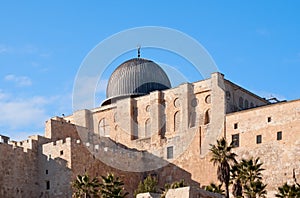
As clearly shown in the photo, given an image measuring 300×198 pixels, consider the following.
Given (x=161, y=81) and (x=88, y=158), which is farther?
(x=161, y=81)

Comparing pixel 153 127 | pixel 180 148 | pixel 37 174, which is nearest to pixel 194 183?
pixel 180 148

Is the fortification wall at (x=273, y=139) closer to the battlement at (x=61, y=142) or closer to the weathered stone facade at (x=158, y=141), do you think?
the weathered stone facade at (x=158, y=141)

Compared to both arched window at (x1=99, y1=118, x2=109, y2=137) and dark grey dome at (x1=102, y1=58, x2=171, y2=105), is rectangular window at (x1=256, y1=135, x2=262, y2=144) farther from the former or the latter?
arched window at (x1=99, y1=118, x2=109, y2=137)

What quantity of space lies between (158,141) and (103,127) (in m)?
7.40

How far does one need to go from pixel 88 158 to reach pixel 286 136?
15456 millimetres

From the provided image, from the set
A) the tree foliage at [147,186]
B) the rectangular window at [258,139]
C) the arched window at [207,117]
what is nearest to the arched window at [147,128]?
the arched window at [207,117]

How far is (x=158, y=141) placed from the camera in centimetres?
A: 6381

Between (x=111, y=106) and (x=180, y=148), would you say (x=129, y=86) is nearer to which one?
(x=111, y=106)

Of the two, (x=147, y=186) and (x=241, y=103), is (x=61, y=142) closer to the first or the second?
(x=147, y=186)

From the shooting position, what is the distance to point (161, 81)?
69.1m

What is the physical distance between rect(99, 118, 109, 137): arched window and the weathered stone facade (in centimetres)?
10

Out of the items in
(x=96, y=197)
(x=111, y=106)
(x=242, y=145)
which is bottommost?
(x=96, y=197)

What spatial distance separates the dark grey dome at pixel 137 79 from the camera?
68.8 meters

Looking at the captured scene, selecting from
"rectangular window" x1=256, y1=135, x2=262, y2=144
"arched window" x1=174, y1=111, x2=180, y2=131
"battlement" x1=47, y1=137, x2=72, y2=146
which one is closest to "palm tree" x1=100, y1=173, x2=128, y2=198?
"battlement" x1=47, y1=137, x2=72, y2=146
